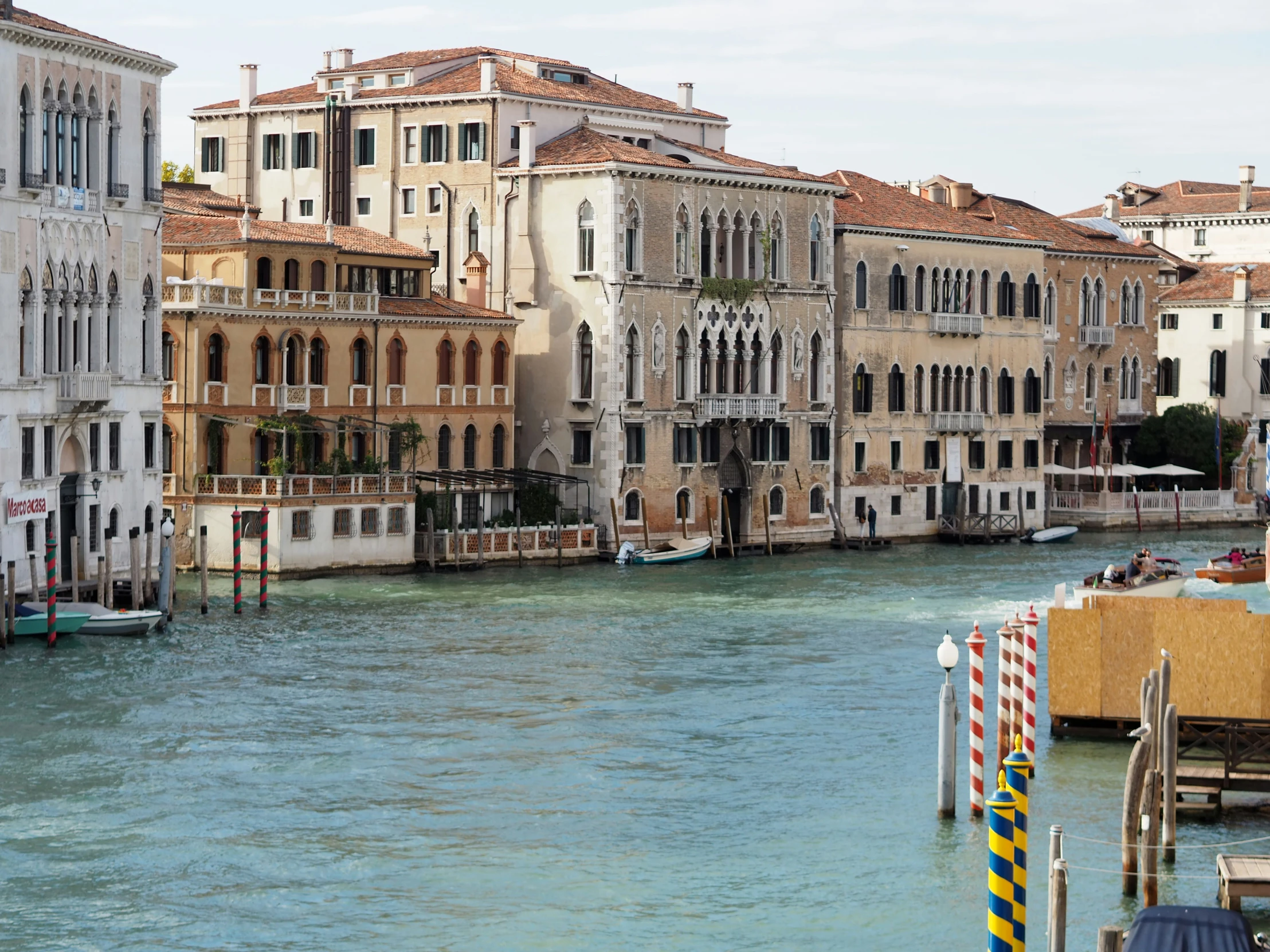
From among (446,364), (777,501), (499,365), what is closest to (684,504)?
(777,501)

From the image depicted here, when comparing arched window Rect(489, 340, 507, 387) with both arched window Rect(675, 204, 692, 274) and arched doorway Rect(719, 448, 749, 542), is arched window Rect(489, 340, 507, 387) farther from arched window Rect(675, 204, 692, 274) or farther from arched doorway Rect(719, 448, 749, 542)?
arched doorway Rect(719, 448, 749, 542)

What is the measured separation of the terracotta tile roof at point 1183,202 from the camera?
72.2 meters

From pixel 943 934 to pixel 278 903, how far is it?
459 cm

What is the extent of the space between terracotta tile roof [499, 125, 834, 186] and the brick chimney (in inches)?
79.3

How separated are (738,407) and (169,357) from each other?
1260 centimetres

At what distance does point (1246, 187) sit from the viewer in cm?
7275

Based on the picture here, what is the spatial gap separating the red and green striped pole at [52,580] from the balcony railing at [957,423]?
981 inches

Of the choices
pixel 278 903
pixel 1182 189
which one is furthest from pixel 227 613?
pixel 1182 189

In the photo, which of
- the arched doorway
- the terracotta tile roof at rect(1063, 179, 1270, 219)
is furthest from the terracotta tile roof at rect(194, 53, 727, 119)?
the terracotta tile roof at rect(1063, 179, 1270, 219)

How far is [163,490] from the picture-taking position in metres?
38.5

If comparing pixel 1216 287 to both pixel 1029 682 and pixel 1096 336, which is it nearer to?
pixel 1096 336

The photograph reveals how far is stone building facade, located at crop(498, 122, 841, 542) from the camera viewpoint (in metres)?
44.6

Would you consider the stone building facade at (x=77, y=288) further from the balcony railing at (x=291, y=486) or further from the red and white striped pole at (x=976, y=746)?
the red and white striped pole at (x=976, y=746)

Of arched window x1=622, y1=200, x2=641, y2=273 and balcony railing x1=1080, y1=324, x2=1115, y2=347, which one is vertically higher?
arched window x1=622, y1=200, x2=641, y2=273
